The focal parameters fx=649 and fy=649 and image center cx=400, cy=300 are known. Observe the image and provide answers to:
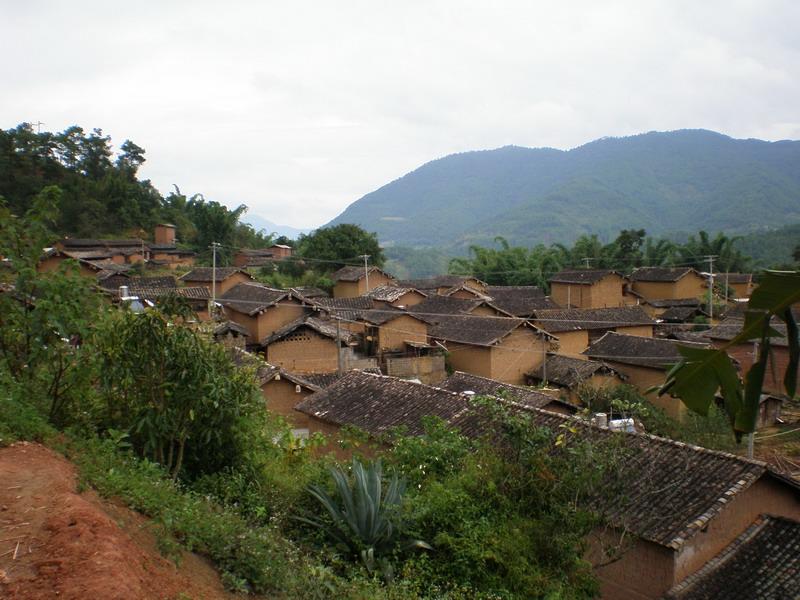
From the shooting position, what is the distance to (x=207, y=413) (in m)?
7.11

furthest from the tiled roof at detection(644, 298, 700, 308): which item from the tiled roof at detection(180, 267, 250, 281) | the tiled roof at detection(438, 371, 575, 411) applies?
the tiled roof at detection(438, 371, 575, 411)

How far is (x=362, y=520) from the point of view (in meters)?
6.75

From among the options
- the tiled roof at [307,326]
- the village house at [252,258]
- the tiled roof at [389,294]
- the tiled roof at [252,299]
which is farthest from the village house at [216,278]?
the tiled roof at [307,326]

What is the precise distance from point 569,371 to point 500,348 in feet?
8.87

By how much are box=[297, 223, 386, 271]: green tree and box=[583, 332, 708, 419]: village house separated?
23.1 metres

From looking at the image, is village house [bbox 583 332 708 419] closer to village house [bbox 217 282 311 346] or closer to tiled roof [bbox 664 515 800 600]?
village house [bbox 217 282 311 346]

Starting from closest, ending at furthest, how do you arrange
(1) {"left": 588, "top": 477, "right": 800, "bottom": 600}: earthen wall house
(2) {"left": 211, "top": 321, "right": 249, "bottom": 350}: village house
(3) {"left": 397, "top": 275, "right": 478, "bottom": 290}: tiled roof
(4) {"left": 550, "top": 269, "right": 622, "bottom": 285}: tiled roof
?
(1) {"left": 588, "top": 477, "right": 800, "bottom": 600}: earthen wall house < (2) {"left": 211, "top": 321, "right": 249, "bottom": 350}: village house < (4) {"left": 550, "top": 269, "right": 622, "bottom": 285}: tiled roof < (3) {"left": 397, "top": 275, "right": 478, "bottom": 290}: tiled roof

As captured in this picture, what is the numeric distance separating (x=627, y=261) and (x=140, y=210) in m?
39.2

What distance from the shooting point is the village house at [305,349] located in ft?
76.8

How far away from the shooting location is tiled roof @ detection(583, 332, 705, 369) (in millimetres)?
23172

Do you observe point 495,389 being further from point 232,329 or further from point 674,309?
point 674,309

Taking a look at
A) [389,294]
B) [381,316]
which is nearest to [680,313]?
[389,294]

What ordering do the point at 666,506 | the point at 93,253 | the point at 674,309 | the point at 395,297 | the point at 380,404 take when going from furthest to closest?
the point at 674,309 < the point at 93,253 < the point at 395,297 < the point at 380,404 < the point at 666,506

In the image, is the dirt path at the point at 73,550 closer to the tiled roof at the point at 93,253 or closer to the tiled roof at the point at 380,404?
the tiled roof at the point at 380,404
